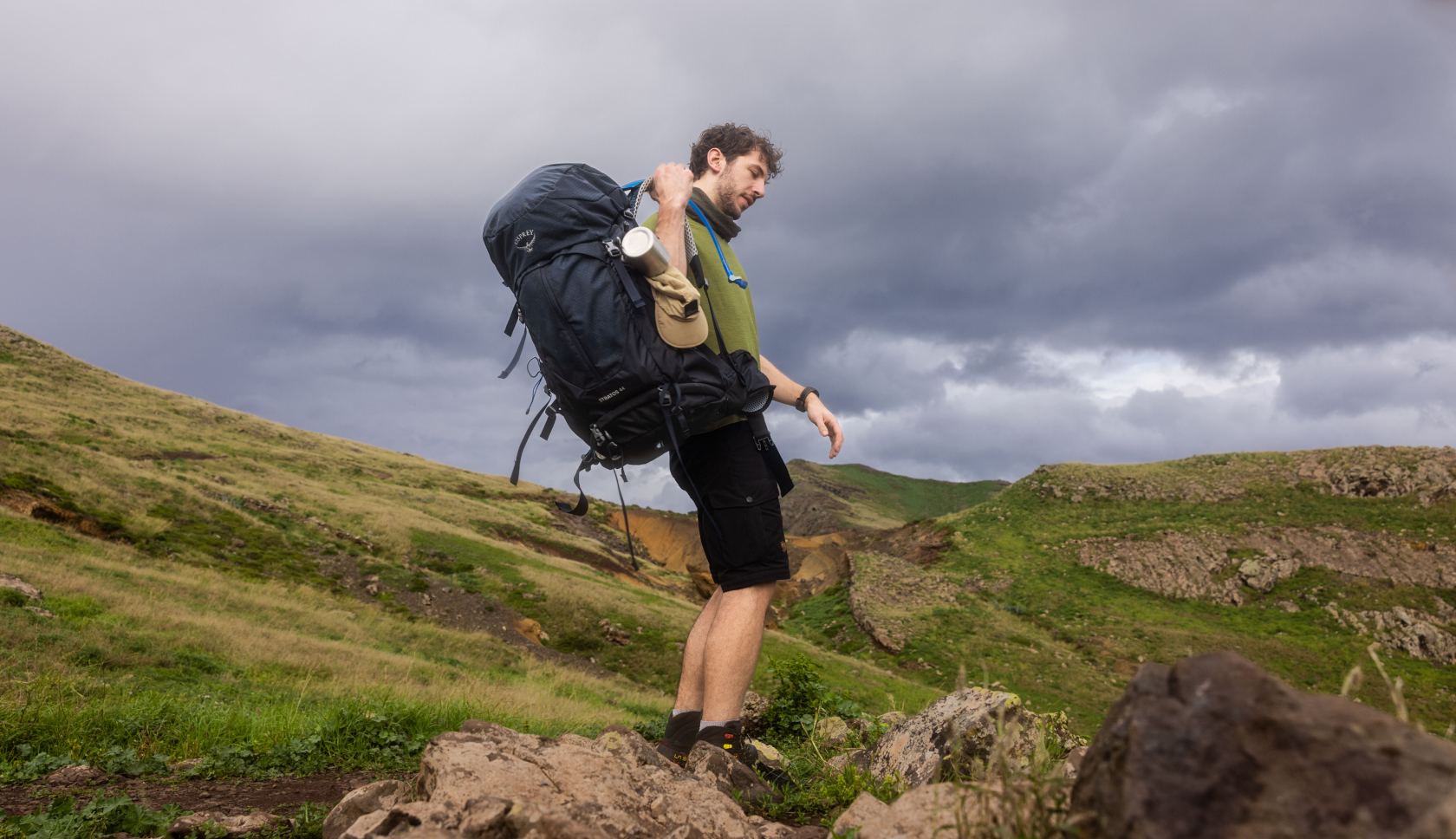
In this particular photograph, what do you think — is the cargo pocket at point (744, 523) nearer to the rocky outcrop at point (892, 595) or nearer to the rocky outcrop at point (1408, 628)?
the rocky outcrop at point (892, 595)

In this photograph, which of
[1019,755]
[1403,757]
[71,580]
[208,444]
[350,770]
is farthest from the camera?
[208,444]

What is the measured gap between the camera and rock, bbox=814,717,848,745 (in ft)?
14.6

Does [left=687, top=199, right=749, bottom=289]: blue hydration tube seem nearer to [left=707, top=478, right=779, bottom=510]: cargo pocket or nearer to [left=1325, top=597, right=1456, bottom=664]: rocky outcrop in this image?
[left=707, top=478, right=779, bottom=510]: cargo pocket

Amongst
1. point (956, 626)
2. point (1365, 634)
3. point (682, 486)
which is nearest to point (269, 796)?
point (682, 486)

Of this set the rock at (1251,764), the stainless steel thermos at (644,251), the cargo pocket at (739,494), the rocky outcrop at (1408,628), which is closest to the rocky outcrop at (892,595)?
the rocky outcrop at (1408,628)

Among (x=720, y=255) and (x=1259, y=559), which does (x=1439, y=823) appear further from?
(x=1259, y=559)

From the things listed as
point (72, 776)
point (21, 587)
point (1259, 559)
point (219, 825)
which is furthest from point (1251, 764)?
point (1259, 559)

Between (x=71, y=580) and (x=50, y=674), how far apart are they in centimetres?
845

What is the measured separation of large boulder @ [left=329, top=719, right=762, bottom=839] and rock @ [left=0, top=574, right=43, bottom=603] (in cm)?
1139

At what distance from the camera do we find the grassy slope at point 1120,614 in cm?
1711

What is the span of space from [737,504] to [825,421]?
659 mm

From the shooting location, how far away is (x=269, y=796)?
3.29 meters

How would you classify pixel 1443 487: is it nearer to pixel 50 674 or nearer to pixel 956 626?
pixel 956 626

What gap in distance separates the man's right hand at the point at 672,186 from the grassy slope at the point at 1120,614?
12153 millimetres
